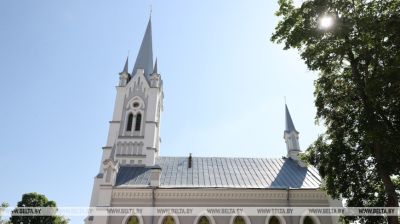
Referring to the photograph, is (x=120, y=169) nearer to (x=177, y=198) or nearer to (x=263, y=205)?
(x=177, y=198)

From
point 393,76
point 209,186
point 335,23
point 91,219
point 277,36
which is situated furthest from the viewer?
point 209,186

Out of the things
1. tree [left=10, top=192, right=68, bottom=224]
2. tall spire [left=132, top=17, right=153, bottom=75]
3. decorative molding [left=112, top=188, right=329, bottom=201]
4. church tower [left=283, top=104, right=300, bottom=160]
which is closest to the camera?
decorative molding [left=112, top=188, right=329, bottom=201]

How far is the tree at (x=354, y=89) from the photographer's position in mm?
11531

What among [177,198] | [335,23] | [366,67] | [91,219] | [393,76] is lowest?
[91,219]

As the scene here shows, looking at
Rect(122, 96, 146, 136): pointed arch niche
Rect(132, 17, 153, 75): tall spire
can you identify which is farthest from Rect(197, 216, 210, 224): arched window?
Rect(132, 17, 153, 75): tall spire

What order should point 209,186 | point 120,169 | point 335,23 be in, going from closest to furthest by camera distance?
point 335,23 < point 209,186 < point 120,169

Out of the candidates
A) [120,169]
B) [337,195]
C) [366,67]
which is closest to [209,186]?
[120,169]

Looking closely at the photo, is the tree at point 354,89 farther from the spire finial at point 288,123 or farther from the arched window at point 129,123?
the arched window at point 129,123

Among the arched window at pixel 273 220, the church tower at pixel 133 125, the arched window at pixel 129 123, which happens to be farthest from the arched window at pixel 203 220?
the arched window at pixel 129 123

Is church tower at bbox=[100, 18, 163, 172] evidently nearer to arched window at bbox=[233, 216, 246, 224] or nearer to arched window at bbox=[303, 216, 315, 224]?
arched window at bbox=[233, 216, 246, 224]

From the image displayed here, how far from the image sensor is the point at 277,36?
46.6ft

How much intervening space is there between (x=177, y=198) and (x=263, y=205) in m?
6.10

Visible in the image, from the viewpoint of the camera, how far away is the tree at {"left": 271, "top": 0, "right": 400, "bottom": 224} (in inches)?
454

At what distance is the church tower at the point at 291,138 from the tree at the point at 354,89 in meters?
13.2
